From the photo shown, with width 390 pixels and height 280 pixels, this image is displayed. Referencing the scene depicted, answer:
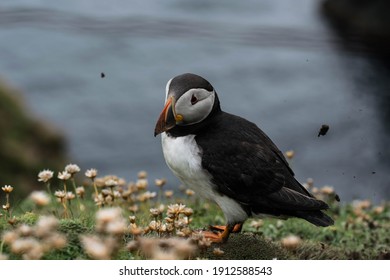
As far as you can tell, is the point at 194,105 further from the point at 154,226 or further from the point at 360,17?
the point at 360,17

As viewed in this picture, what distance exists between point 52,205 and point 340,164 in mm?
6652

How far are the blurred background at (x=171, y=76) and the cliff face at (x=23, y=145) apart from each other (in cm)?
2

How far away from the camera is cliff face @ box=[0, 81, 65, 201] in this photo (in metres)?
10.6

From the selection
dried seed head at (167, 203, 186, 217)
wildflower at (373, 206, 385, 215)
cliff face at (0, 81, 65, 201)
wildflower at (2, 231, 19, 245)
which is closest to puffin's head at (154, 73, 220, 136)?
dried seed head at (167, 203, 186, 217)

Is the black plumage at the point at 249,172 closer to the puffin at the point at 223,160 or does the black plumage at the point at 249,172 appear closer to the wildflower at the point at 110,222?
the puffin at the point at 223,160

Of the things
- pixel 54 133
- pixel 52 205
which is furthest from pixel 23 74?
pixel 52 205

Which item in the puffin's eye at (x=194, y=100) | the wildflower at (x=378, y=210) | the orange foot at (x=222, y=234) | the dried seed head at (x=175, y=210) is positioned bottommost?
the wildflower at (x=378, y=210)

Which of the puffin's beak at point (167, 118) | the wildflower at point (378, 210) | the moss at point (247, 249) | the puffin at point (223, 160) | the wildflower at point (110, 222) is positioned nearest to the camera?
the wildflower at point (110, 222)

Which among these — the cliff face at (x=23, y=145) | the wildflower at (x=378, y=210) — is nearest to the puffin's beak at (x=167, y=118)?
the wildflower at (x=378, y=210)

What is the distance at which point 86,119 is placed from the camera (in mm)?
15219

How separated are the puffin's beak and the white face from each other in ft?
0.13

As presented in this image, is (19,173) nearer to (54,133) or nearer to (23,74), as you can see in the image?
(54,133)

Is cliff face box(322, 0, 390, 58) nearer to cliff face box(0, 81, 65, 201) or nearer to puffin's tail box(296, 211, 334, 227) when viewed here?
cliff face box(0, 81, 65, 201)

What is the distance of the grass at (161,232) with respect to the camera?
13.5ft
